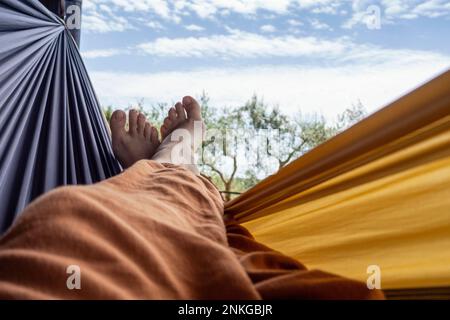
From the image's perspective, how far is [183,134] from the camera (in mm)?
1447

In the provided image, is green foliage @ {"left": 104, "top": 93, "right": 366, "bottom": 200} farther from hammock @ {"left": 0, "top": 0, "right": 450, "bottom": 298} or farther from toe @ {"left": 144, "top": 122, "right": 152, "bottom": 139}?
hammock @ {"left": 0, "top": 0, "right": 450, "bottom": 298}

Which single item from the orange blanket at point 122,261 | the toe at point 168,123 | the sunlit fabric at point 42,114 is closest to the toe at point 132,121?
the toe at point 168,123

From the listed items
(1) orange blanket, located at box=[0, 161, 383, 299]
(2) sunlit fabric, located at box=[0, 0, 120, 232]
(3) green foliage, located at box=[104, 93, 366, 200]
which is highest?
(3) green foliage, located at box=[104, 93, 366, 200]

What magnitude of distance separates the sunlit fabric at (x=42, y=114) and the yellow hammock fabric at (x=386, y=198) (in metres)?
0.59

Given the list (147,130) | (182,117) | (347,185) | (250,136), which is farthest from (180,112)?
(250,136)

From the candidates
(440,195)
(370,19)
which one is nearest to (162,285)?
(440,195)

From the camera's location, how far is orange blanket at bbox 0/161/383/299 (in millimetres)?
314

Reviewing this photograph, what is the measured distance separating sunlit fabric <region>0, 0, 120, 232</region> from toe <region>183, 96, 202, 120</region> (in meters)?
0.35

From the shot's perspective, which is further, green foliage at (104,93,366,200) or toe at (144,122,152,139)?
green foliage at (104,93,366,200)

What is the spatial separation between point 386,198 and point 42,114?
832mm

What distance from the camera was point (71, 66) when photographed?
1.25 metres

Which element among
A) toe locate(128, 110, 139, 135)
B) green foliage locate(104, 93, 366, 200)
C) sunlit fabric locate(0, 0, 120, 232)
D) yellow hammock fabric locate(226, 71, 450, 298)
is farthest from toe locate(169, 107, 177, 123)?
green foliage locate(104, 93, 366, 200)

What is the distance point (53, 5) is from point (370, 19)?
865 mm
